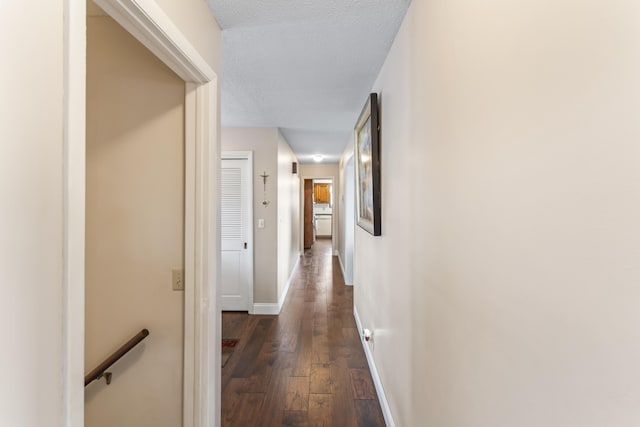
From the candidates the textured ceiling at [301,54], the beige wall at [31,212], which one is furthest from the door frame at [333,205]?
the beige wall at [31,212]

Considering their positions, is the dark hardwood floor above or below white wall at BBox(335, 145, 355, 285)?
below

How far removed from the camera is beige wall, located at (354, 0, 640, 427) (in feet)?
1.48

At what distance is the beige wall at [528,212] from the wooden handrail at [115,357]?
4.28 ft

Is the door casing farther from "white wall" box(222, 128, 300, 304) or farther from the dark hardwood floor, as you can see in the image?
the dark hardwood floor

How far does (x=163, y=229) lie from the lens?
1.47 meters

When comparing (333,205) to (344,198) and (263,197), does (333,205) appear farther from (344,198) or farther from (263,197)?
(263,197)

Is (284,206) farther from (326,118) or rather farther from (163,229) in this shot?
(163,229)

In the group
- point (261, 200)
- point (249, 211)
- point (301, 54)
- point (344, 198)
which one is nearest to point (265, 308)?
point (249, 211)

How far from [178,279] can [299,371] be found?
1.54 meters

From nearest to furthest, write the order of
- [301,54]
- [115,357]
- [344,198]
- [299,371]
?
[115,357]
[301,54]
[299,371]
[344,198]

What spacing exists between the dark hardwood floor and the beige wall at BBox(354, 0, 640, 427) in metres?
0.95

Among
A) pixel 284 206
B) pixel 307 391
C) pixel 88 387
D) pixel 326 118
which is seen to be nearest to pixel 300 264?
pixel 284 206

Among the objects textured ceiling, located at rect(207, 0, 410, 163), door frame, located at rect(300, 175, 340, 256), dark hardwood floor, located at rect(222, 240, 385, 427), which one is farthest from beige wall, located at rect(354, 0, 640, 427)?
door frame, located at rect(300, 175, 340, 256)

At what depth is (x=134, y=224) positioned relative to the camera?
4.83 ft
